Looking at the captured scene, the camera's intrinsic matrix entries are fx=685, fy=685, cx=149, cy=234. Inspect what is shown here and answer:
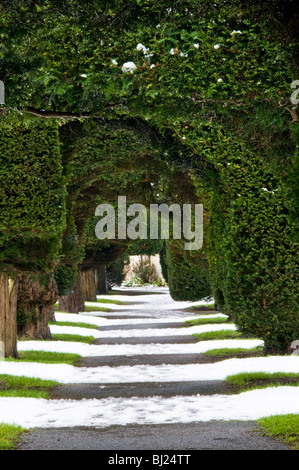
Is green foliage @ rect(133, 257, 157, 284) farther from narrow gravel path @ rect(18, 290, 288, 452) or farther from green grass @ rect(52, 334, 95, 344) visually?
narrow gravel path @ rect(18, 290, 288, 452)

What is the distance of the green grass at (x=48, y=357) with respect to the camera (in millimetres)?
13936

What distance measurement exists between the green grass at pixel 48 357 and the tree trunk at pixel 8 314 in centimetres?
32

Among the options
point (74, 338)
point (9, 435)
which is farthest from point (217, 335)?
point (9, 435)

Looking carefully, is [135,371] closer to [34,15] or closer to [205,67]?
[205,67]

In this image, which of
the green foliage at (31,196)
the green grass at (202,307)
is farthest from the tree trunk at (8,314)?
the green grass at (202,307)

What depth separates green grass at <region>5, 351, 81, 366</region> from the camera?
45.7 feet

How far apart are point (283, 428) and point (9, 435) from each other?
2868mm

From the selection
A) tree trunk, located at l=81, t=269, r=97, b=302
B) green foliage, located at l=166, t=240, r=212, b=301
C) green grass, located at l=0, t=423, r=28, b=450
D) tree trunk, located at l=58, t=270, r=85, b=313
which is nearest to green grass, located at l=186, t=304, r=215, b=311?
green foliage, located at l=166, t=240, r=212, b=301

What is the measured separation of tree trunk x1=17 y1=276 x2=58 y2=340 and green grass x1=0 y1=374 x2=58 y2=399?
4457 mm

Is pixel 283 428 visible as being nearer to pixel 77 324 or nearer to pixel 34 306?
pixel 34 306

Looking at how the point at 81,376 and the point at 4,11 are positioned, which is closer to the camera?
the point at 4,11

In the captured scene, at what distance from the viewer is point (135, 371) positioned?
12586 mm
